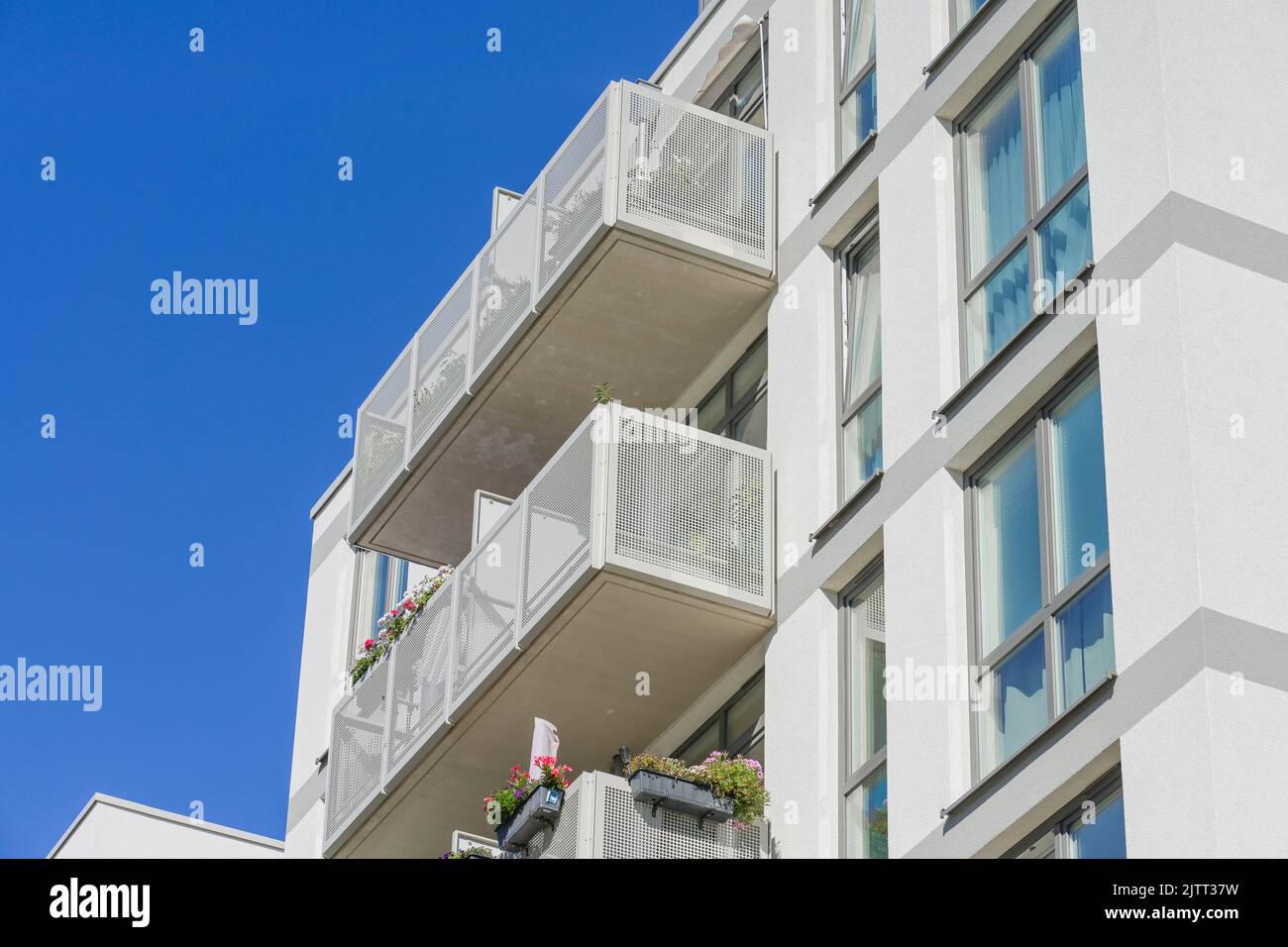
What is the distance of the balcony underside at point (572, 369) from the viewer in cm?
2036

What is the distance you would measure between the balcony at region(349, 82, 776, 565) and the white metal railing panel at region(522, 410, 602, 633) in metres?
2.15

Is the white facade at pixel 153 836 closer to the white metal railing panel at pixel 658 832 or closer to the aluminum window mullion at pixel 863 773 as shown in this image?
the white metal railing panel at pixel 658 832

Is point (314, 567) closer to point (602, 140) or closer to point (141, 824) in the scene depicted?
point (141, 824)

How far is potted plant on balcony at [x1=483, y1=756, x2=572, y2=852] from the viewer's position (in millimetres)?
17406

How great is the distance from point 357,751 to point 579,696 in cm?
319

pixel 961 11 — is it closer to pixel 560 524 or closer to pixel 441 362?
pixel 560 524

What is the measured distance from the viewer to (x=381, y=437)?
81.4 feet

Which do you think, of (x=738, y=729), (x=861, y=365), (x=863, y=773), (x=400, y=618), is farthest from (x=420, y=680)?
(x=863, y=773)

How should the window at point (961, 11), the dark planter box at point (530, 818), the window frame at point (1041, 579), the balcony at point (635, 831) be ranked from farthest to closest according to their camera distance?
the window at point (961, 11), the dark planter box at point (530, 818), the balcony at point (635, 831), the window frame at point (1041, 579)

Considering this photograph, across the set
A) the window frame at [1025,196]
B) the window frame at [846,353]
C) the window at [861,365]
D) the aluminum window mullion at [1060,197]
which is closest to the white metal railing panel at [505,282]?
the window frame at [846,353]

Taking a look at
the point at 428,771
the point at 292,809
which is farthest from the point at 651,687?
the point at 292,809

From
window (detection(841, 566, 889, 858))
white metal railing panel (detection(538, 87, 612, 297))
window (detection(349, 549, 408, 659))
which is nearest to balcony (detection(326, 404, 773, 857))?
window (detection(841, 566, 889, 858))

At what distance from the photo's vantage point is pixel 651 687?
63.8ft

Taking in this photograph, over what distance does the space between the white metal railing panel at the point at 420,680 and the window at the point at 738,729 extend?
2240mm
